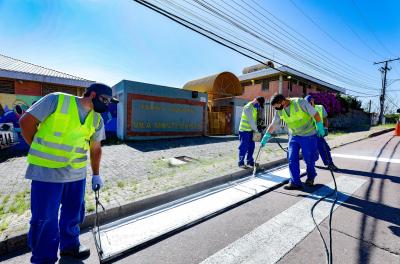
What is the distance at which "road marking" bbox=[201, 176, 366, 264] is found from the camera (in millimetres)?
2400

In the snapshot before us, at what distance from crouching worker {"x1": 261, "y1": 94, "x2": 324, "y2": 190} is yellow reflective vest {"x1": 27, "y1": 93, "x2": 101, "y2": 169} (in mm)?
3507

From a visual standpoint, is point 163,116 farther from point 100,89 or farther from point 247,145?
point 100,89

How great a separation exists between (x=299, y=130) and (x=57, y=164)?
4.17 metres

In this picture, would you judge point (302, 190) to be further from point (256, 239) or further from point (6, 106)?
point (6, 106)

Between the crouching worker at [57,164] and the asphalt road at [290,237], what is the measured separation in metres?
0.38

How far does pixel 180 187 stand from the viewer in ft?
14.5

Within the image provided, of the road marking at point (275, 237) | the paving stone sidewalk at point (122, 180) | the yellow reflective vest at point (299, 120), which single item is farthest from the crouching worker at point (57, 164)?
the yellow reflective vest at point (299, 120)

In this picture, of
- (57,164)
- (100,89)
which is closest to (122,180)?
(57,164)

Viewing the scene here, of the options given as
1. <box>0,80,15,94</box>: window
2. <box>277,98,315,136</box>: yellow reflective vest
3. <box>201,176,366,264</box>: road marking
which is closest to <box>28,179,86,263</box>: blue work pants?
<box>201,176,366,264</box>: road marking

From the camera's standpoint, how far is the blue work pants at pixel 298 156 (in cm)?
453

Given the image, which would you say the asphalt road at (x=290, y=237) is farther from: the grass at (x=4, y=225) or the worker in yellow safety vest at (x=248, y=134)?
the worker in yellow safety vest at (x=248, y=134)

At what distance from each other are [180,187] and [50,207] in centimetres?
253

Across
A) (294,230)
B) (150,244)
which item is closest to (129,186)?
(150,244)

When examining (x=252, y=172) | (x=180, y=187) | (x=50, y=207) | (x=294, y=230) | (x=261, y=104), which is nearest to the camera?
(x=50, y=207)
